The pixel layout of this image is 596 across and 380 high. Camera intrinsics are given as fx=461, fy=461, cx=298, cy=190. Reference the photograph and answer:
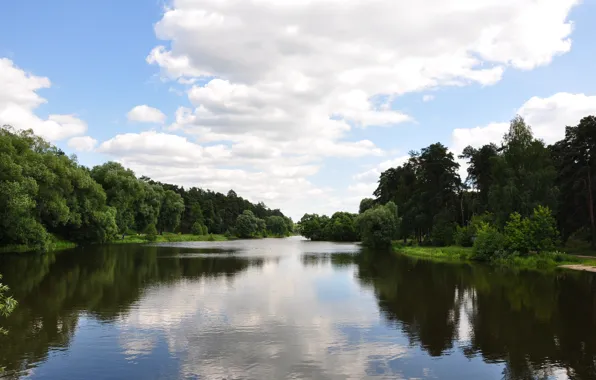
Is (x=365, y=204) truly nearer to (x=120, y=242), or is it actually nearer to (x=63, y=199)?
(x=120, y=242)

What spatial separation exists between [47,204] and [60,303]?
36.7 meters

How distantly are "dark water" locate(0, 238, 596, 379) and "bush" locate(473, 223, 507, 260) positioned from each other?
1405 centimetres

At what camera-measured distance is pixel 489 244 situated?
49.0m

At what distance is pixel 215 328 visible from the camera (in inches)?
718

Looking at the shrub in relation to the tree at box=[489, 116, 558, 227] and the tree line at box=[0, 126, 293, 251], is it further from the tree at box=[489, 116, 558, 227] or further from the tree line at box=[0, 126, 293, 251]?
the tree line at box=[0, 126, 293, 251]

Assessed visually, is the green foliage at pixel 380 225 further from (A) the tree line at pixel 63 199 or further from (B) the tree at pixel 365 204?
(B) the tree at pixel 365 204

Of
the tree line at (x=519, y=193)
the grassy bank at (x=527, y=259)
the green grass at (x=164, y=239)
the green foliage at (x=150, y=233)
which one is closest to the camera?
→ the grassy bank at (x=527, y=259)

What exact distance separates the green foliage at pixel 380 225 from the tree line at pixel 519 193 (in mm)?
6137

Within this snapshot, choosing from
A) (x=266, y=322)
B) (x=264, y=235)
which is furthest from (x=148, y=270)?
(x=264, y=235)

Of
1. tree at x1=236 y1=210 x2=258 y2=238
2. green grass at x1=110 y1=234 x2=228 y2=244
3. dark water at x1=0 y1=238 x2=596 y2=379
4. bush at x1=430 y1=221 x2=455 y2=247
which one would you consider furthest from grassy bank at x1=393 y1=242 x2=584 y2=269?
tree at x1=236 y1=210 x2=258 y2=238

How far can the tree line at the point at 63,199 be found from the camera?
48.4m

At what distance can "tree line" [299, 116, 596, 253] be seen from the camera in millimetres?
47406

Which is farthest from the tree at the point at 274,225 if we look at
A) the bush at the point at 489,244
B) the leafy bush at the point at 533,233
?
the leafy bush at the point at 533,233

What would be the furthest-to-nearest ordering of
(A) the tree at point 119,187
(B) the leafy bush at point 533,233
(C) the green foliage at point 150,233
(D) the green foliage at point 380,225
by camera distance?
(C) the green foliage at point 150,233 < (A) the tree at point 119,187 < (D) the green foliage at point 380,225 < (B) the leafy bush at point 533,233
